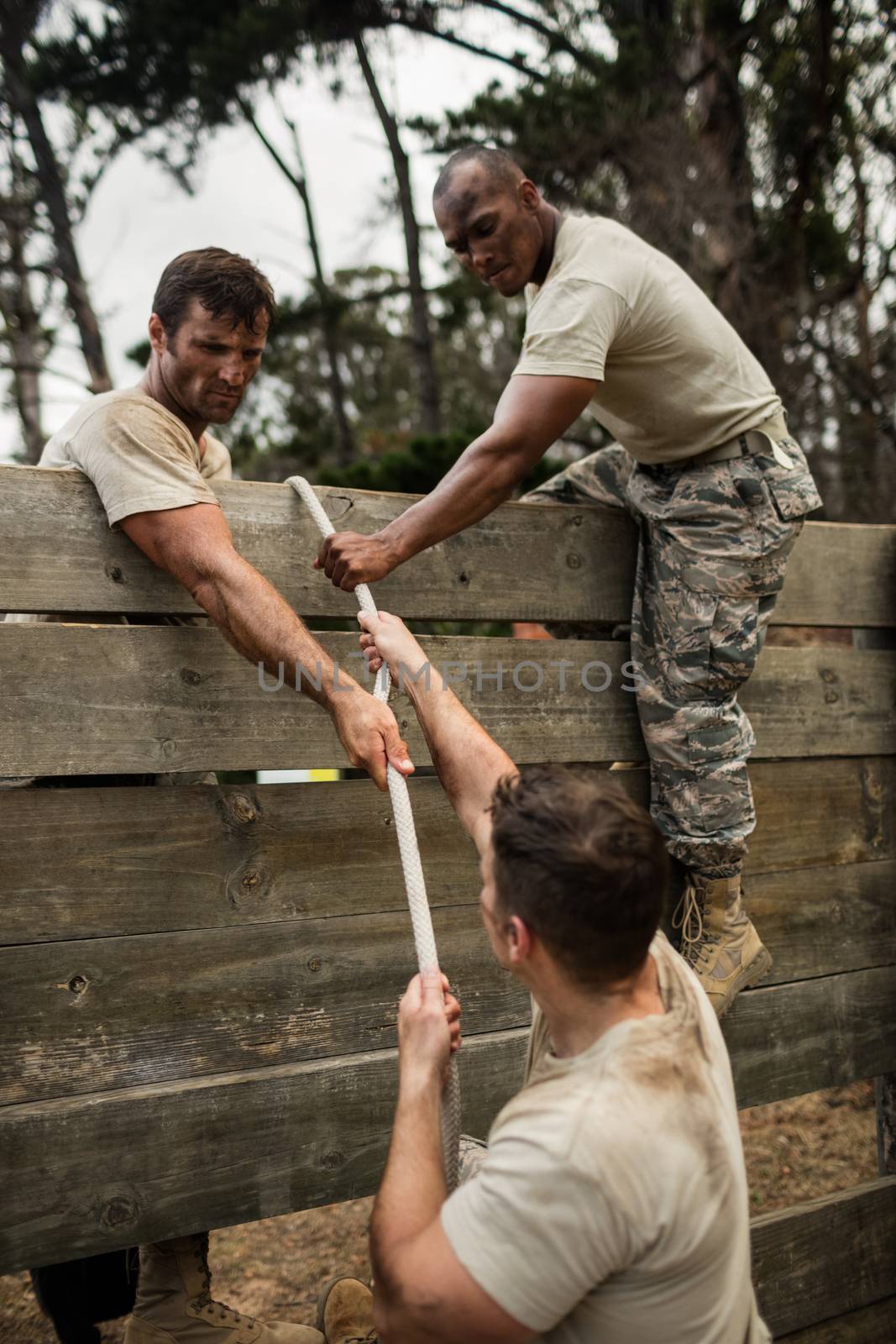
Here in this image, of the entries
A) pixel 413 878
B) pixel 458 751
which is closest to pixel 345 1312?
pixel 413 878

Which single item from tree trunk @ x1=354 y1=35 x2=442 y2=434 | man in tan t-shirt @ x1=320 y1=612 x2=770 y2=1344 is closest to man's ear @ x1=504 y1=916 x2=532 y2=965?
man in tan t-shirt @ x1=320 y1=612 x2=770 y2=1344

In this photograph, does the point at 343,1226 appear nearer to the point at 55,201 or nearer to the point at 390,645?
the point at 390,645

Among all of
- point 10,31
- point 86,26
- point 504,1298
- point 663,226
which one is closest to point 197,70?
point 86,26

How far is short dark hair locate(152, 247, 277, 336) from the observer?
8.11ft

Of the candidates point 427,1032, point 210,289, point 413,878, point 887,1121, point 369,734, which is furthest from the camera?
point 887,1121

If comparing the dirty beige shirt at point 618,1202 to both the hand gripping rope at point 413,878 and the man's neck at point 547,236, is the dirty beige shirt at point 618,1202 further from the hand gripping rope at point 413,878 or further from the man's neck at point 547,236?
the man's neck at point 547,236

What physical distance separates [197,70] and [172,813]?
386 inches

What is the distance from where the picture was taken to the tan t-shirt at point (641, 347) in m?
2.40

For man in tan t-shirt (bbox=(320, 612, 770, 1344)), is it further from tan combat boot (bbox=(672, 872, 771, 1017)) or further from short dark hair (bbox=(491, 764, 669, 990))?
tan combat boot (bbox=(672, 872, 771, 1017))

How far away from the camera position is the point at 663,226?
8125 mm

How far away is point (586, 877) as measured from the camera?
1.40 m

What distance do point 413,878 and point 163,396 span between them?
4.38 feet

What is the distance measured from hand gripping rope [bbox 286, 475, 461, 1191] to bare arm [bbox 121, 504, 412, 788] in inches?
2.5

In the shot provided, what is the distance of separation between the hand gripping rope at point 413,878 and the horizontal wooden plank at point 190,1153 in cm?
45
